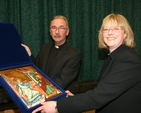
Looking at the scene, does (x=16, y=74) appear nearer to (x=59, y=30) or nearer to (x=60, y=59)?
(x=60, y=59)

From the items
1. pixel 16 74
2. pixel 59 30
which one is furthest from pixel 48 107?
pixel 59 30

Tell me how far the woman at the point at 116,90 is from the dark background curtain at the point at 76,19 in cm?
125

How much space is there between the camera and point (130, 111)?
1.10 metres

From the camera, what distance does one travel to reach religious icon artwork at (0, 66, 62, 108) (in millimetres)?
1118

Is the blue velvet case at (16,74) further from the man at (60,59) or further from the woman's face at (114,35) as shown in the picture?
the woman's face at (114,35)

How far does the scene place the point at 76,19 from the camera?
244cm

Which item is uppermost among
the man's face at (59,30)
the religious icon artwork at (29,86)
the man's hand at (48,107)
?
the man's face at (59,30)

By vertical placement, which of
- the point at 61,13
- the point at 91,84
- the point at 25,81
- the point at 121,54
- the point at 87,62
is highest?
the point at 61,13

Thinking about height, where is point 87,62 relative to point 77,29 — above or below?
below

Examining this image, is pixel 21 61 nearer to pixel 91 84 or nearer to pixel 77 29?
pixel 77 29

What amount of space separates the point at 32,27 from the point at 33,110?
1.34 metres

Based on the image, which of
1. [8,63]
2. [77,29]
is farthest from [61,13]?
[8,63]

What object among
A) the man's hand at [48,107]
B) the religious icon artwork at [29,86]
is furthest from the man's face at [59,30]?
the man's hand at [48,107]

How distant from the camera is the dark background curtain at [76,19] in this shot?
213 centimetres
